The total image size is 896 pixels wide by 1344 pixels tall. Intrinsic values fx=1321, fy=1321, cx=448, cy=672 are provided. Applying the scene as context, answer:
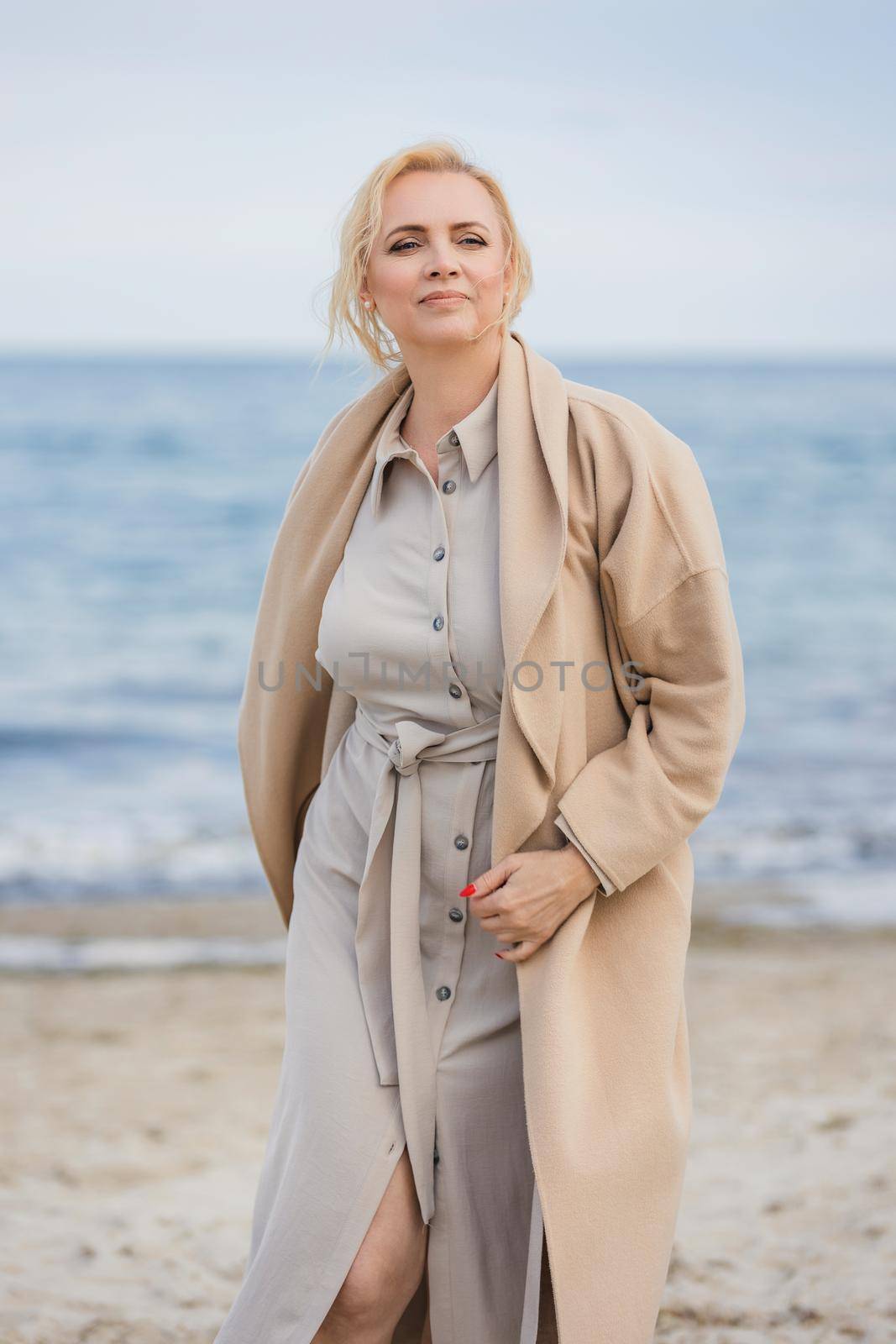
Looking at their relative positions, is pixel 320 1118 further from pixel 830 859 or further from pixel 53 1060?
pixel 830 859

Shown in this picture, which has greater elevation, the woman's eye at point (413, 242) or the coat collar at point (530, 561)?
the woman's eye at point (413, 242)

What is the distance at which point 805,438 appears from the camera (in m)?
32.7

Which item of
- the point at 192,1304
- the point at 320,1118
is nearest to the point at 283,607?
the point at 320,1118

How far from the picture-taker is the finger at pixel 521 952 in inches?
82.7

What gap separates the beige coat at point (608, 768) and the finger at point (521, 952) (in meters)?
0.01

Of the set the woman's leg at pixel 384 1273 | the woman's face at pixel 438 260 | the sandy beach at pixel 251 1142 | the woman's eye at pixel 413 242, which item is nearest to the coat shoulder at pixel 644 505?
the woman's face at pixel 438 260

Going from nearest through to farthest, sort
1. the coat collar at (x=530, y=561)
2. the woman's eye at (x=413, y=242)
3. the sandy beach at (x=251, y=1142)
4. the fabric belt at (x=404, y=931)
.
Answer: the coat collar at (x=530, y=561) → the fabric belt at (x=404, y=931) → the woman's eye at (x=413, y=242) → the sandy beach at (x=251, y=1142)

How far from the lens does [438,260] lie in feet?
7.25

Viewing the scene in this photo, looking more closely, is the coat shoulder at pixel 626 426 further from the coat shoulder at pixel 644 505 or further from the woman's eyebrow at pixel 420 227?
the woman's eyebrow at pixel 420 227

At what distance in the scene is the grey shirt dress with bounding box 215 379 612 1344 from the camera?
213 centimetres

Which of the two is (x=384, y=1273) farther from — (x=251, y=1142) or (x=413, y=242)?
(x=251, y=1142)

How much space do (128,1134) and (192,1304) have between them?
1131 mm

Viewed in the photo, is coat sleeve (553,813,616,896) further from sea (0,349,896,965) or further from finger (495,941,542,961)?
sea (0,349,896,965)

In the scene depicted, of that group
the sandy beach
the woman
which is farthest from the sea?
the sandy beach
